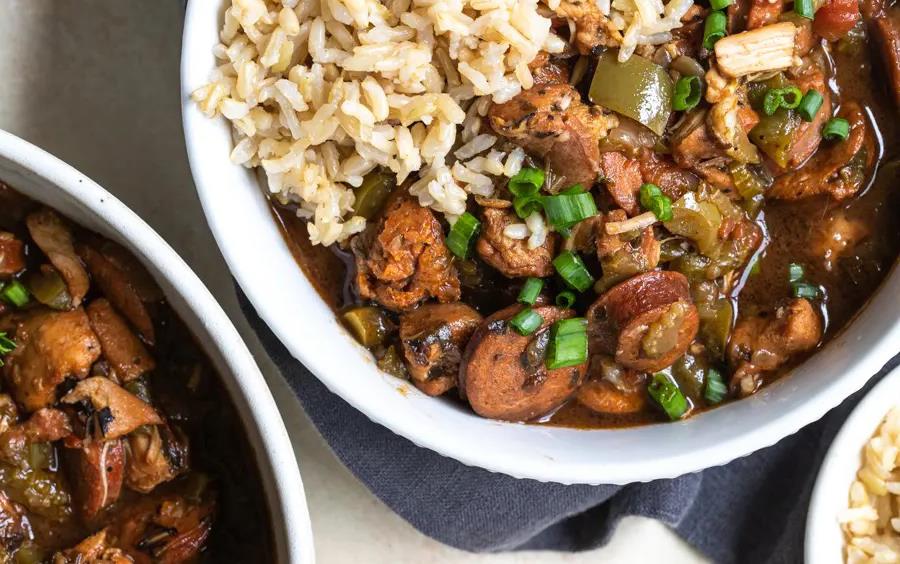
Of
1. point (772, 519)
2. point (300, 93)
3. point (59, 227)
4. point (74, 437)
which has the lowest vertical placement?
point (772, 519)

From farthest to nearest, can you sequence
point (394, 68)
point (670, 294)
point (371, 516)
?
point (371, 516), point (670, 294), point (394, 68)

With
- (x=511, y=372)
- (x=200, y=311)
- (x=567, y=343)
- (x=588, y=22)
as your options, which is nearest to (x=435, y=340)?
(x=511, y=372)

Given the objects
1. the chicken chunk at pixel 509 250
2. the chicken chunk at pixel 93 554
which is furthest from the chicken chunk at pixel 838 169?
the chicken chunk at pixel 93 554

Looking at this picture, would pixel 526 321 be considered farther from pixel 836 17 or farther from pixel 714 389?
pixel 836 17

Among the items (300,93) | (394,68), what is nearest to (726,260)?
(394,68)

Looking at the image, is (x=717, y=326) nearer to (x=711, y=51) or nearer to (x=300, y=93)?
(x=711, y=51)

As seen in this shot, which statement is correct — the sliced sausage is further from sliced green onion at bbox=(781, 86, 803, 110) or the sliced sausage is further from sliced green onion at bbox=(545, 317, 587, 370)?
sliced green onion at bbox=(781, 86, 803, 110)

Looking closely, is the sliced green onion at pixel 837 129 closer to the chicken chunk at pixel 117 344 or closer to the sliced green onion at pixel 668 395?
the sliced green onion at pixel 668 395
